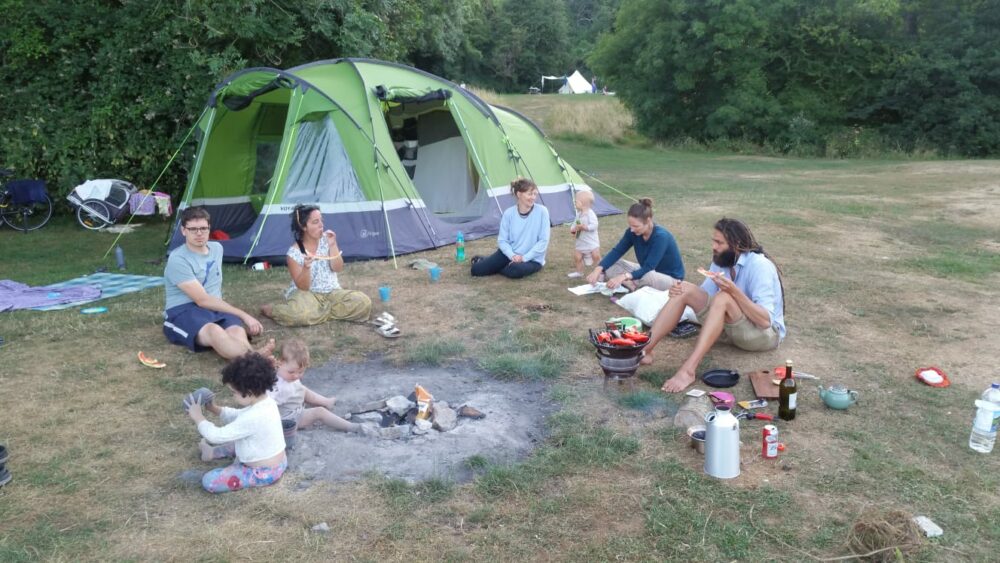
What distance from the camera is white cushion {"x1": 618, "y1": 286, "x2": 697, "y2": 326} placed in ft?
19.6

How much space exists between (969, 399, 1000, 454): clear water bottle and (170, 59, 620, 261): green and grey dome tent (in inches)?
226

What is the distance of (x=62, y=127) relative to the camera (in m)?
10.6

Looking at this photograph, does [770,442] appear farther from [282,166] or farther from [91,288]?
[91,288]

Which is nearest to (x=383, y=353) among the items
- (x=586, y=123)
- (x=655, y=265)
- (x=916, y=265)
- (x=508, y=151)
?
(x=655, y=265)

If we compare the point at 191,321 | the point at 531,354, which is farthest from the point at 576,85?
the point at 191,321

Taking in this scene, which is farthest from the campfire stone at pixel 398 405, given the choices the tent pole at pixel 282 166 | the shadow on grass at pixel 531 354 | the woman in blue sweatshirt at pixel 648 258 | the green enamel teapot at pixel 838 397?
the tent pole at pixel 282 166

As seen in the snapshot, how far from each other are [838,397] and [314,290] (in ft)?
13.4

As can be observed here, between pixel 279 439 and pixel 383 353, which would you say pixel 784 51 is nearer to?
pixel 383 353

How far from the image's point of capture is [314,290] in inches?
247

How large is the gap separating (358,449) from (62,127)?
9.17 metres

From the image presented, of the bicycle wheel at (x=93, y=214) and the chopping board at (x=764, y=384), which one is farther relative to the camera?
the bicycle wheel at (x=93, y=214)

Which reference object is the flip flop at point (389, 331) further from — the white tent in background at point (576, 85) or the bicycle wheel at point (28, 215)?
the white tent in background at point (576, 85)

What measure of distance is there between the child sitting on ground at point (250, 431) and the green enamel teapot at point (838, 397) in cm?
314

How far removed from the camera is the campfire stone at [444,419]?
4.22 metres
